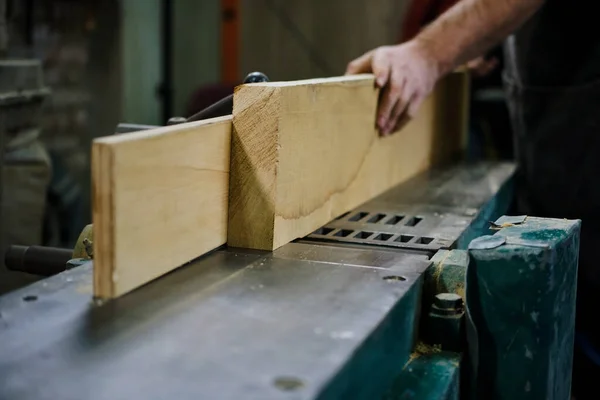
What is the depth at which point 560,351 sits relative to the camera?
87 centimetres

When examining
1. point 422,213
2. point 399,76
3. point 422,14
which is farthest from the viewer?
point 422,14

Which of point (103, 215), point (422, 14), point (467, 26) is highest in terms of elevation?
point (422, 14)

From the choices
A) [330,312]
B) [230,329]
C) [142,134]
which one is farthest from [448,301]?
[142,134]

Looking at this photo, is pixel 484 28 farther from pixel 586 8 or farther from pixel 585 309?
pixel 585 309

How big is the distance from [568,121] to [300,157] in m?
0.94

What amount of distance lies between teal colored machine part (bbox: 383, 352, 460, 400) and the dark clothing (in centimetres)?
101

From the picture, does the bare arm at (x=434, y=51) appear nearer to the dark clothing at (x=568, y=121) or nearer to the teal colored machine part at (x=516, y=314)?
the dark clothing at (x=568, y=121)

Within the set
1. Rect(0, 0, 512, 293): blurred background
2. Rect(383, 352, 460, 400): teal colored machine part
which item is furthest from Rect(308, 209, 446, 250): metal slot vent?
Rect(0, 0, 512, 293): blurred background

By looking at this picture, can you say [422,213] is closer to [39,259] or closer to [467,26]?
[467,26]

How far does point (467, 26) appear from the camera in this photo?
1.51 meters

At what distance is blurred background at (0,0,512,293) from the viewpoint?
2104 millimetres

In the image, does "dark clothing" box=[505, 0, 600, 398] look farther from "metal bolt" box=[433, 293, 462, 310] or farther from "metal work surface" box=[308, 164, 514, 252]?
"metal bolt" box=[433, 293, 462, 310]

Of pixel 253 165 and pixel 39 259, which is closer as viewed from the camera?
pixel 253 165

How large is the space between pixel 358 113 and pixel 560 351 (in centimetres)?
58
